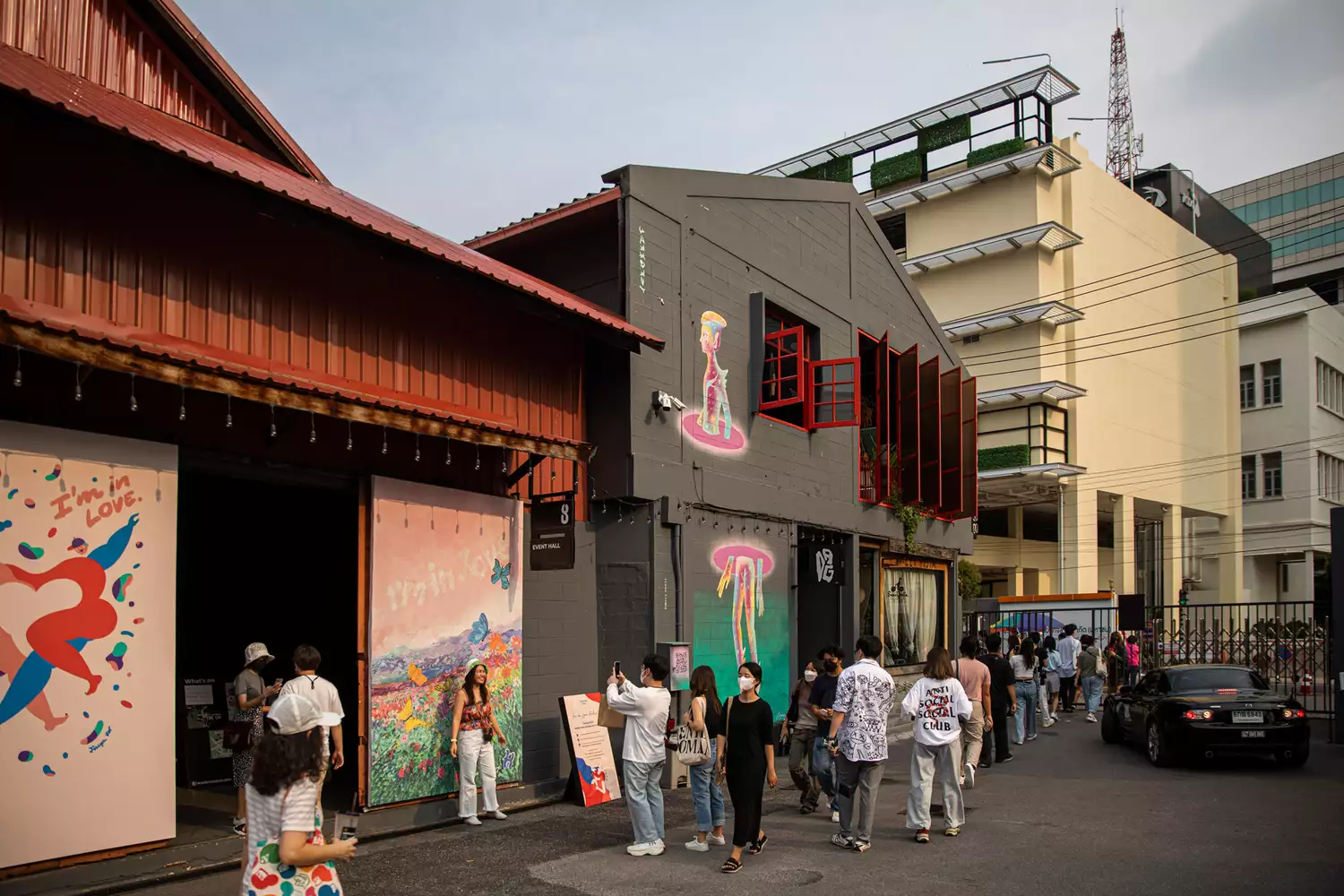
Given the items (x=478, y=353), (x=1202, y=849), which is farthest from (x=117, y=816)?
(x=1202, y=849)

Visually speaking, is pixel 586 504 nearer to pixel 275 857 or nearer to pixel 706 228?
pixel 706 228

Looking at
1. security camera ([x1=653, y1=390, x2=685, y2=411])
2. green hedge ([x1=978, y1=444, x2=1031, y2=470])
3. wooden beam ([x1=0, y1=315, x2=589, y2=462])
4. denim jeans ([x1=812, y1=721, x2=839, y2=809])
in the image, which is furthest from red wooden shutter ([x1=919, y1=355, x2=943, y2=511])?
green hedge ([x1=978, y1=444, x2=1031, y2=470])

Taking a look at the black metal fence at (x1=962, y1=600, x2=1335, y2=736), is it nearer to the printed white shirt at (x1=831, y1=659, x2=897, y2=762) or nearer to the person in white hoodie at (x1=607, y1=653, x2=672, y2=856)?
the printed white shirt at (x1=831, y1=659, x2=897, y2=762)

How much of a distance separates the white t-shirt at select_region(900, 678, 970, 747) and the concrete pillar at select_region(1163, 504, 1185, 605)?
36327mm

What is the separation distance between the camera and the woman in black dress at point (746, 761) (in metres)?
8.83

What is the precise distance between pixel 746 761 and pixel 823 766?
2.59 meters

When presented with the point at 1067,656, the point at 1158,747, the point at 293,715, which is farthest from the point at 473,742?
the point at 1067,656

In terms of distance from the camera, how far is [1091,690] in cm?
2112

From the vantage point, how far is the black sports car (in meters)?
13.6

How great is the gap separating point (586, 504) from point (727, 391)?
312 cm

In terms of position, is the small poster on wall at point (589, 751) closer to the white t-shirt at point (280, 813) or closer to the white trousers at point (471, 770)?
the white trousers at point (471, 770)

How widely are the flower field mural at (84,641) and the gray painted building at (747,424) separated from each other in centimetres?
449

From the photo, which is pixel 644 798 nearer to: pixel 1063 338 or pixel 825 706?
pixel 825 706

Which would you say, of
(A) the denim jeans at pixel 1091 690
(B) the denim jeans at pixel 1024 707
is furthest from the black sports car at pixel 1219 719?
(A) the denim jeans at pixel 1091 690
